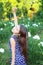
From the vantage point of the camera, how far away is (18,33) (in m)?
4.54

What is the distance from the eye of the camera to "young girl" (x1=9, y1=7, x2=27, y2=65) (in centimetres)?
450

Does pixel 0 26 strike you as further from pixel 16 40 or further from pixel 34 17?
pixel 16 40

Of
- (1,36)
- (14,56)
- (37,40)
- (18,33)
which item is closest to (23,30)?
(18,33)

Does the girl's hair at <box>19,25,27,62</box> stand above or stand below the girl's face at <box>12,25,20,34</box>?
below

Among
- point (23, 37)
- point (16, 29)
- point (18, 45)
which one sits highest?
point (16, 29)

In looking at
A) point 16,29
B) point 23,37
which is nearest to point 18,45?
point 23,37

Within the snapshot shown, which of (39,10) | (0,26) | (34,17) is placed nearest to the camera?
(0,26)

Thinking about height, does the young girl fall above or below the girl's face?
below

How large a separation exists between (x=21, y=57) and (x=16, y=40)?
32cm

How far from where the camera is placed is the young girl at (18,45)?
177 inches

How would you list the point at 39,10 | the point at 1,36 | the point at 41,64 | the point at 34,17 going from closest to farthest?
the point at 41,64
the point at 1,36
the point at 34,17
the point at 39,10

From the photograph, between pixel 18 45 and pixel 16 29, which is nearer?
pixel 16 29

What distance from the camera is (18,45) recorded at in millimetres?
4641

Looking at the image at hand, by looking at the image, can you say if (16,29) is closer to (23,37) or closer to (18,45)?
(23,37)
